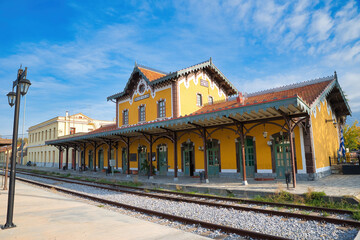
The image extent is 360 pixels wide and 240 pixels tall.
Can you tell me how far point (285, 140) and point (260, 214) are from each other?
7.16 metres

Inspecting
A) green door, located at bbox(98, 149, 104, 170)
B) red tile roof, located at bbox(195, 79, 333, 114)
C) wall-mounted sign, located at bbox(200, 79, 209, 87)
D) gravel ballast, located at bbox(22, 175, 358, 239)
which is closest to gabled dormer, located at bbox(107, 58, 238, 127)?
wall-mounted sign, located at bbox(200, 79, 209, 87)

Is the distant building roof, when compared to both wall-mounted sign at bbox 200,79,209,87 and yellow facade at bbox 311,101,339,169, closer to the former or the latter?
wall-mounted sign at bbox 200,79,209,87

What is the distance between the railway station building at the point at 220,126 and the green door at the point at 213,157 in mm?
65

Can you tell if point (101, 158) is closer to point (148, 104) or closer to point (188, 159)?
point (148, 104)

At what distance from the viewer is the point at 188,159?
1748 cm

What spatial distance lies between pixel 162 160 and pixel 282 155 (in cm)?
945

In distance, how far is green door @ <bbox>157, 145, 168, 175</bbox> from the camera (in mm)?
18923

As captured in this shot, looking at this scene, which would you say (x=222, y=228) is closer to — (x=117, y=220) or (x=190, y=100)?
(x=117, y=220)

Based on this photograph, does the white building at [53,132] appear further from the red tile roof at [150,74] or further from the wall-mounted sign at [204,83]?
the wall-mounted sign at [204,83]

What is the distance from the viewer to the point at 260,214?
22.7 feet

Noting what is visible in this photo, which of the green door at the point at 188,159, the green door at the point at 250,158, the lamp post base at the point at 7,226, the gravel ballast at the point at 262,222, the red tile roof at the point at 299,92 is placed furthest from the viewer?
the green door at the point at 188,159

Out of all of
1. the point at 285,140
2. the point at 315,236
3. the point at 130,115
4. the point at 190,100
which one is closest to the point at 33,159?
the point at 130,115

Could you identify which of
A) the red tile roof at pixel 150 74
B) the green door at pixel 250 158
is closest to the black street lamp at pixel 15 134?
the green door at pixel 250 158

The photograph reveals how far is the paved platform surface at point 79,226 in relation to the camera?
5051mm
